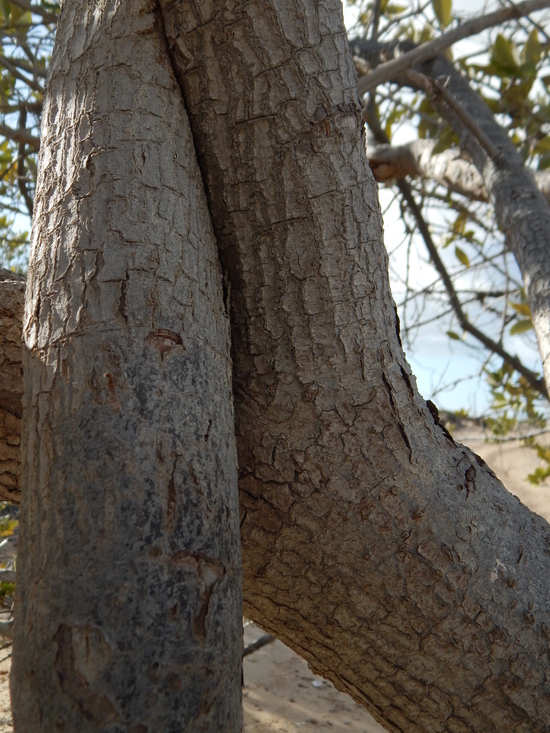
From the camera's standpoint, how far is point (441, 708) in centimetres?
119

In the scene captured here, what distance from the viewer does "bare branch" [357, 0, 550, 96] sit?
2223mm

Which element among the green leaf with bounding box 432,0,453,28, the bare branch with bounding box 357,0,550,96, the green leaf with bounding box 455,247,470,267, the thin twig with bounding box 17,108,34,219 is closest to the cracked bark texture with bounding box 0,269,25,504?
the thin twig with bounding box 17,108,34,219

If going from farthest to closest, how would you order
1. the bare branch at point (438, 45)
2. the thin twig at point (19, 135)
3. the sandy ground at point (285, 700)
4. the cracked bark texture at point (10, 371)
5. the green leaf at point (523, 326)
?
the green leaf at point (523, 326) → the sandy ground at point (285, 700) → the thin twig at point (19, 135) → the bare branch at point (438, 45) → the cracked bark texture at point (10, 371)

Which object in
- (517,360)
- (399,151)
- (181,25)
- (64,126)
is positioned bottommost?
(64,126)

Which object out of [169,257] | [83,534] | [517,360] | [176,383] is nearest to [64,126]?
[169,257]

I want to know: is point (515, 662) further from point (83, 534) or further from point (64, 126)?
point (64, 126)

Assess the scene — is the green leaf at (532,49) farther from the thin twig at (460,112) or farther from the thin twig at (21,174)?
the thin twig at (21,174)

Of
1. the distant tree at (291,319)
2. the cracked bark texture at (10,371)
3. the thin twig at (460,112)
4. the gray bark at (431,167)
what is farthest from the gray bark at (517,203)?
the cracked bark texture at (10,371)

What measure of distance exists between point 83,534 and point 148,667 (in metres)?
0.18

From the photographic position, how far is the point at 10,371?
4.27 ft

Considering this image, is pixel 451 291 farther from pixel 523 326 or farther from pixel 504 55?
pixel 504 55

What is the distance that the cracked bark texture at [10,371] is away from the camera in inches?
51.2

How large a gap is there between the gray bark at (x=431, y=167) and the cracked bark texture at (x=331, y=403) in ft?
5.47

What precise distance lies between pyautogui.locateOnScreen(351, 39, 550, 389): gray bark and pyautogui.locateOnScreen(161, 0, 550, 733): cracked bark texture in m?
0.90
